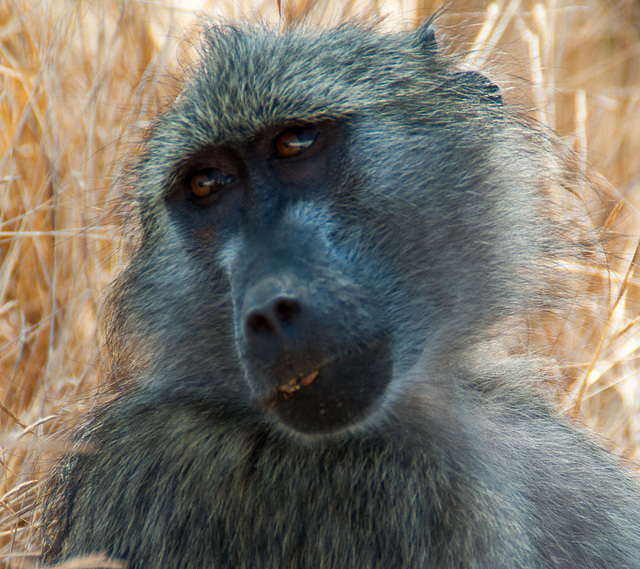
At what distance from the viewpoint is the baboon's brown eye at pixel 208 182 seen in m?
1.86

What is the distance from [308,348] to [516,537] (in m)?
0.60

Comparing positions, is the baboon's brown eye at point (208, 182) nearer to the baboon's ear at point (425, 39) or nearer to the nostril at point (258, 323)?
the nostril at point (258, 323)

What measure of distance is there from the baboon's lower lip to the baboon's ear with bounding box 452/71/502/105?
0.95 meters

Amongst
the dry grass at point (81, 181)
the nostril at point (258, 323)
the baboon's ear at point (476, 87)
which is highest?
the baboon's ear at point (476, 87)

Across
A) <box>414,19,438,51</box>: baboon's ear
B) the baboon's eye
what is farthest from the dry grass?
the baboon's eye

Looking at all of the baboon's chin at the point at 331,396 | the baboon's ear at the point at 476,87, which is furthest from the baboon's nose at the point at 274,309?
the baboon's ear at the point at 476,87

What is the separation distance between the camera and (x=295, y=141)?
1.80m

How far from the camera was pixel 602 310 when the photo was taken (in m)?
2.90

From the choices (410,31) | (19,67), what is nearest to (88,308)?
(19,67)

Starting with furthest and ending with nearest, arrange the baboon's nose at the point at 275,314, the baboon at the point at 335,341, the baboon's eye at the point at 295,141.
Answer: the baboon's eye at the point at 295,141 < the baboon at the point at 335,341 < the baboon's nose at the point at 275,314

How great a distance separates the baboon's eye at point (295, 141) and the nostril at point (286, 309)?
0.46 m

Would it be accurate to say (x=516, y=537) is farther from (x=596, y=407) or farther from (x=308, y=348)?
(x=596, y=407)

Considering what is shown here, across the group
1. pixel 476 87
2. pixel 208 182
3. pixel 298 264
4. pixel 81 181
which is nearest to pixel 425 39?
pixel 476 87

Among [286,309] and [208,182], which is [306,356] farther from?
[208,182]
